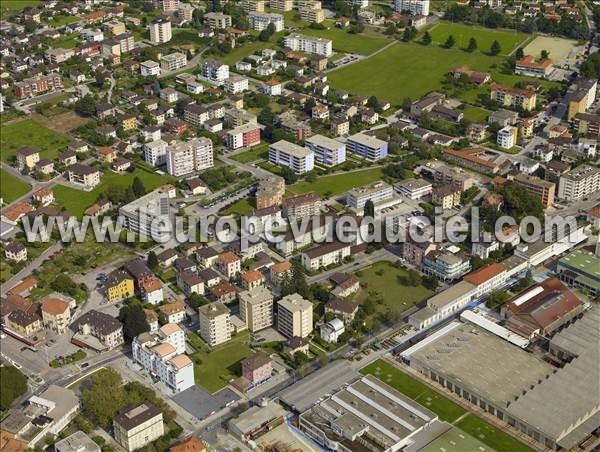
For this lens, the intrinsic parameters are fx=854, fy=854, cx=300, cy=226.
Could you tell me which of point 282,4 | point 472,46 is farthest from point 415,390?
point 282,4

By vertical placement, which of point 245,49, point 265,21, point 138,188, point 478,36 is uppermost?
point 265,21

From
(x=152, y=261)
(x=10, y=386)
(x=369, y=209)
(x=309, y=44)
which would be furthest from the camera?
(x=309, y=44)

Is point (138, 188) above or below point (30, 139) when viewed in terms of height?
above

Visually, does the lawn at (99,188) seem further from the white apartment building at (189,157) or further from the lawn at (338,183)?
the lawn at (338,183)

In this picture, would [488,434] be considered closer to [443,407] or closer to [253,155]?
[443,407]

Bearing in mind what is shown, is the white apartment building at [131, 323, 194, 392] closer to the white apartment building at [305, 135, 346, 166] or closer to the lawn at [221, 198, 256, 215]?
the lawn at [221, 198, 256, 215]

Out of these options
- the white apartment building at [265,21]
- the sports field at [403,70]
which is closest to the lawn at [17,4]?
the white apartment building at [265,21]

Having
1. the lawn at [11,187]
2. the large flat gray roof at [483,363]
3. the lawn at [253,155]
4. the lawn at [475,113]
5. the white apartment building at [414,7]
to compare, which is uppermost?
the white apartment building at [414,7]
